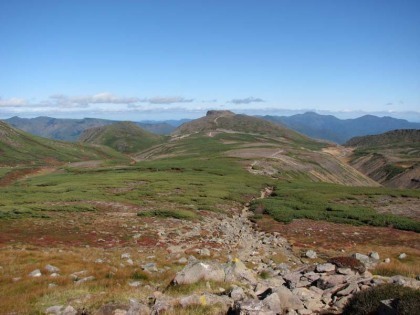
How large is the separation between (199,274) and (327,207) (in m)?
51.0

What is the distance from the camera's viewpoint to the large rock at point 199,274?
62.8 feet

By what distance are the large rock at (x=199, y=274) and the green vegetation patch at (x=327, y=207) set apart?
37.0 meters

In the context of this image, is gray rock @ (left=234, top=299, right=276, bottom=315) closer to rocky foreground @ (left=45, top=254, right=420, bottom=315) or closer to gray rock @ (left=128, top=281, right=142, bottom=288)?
rocky foreground @ (left=45, top=254, right=420, bottom=315)

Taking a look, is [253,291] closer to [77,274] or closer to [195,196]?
[77,274]

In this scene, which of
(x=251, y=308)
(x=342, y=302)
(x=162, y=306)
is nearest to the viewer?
(x=251, y=308)

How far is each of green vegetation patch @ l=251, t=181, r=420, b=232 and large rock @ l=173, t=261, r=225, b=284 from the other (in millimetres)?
36991

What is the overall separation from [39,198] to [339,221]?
5307 centimetres

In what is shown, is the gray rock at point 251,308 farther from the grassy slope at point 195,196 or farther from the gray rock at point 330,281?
the grassy slope at point 195,196

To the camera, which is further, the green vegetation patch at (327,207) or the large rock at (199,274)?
the green vegetation patch at (327,207)

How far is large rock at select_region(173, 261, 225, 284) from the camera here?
19141 millimetres

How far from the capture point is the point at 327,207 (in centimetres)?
6550

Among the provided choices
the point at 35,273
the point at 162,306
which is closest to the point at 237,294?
the point at 162,306

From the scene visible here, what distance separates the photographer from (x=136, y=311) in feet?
49.2

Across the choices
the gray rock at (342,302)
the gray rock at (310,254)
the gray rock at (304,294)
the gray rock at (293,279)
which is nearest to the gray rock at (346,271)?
the gray rock at (293,279)
